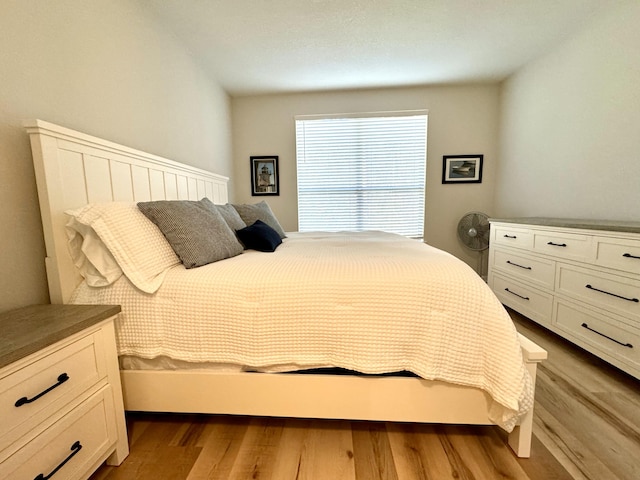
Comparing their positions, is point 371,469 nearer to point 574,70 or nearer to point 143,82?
point 143,82

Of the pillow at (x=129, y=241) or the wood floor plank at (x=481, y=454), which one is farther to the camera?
the pillow at (x=129, y=241)

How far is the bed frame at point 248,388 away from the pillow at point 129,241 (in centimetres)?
16

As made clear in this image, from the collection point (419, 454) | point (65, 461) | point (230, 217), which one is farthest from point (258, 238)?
point (419, 454)

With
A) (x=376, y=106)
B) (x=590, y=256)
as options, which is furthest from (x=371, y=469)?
(x=376, y=106)

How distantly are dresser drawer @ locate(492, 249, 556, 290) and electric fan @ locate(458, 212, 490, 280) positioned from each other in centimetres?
55

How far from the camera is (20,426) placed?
2.35 feet

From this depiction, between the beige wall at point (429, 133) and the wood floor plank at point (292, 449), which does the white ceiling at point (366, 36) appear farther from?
the wood floor plank at point (292, 449)

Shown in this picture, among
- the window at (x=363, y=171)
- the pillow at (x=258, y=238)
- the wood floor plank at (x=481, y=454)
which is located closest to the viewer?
the wood floor plank at (x=481, y=454)

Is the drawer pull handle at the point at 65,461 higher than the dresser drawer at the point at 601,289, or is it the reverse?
the dresser drawer at the point at 601,289

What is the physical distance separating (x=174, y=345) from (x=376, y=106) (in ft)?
10.9

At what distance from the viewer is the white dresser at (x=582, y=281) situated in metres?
1.47

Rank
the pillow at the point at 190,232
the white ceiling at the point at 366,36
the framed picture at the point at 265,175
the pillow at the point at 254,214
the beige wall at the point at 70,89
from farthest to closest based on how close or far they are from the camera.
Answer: the framed picture at the point at 265,175 < the pillow at the point at 254,214 < the white ceiling at the point at 366,36 < the pillow at the point at 190,232 < the beige wall at the point at 70,89

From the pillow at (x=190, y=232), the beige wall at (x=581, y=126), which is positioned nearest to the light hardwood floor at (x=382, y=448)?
the pillow at (x=190, y=232)

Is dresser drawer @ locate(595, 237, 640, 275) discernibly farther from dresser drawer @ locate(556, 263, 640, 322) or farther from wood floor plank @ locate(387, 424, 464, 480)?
wood floor plank @ locate(387, 424, 464, 480)
